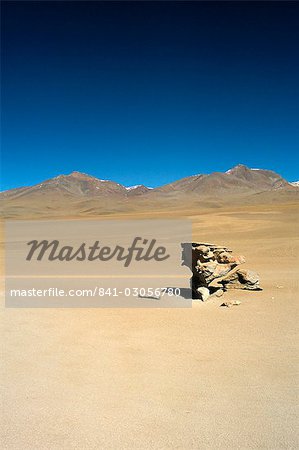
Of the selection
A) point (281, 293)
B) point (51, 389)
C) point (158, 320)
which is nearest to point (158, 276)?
point (281, 293)

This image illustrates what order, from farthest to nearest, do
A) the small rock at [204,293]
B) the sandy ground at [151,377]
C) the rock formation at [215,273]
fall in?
the rock formation at [215,273] < the small rock at [204,293] < the sandy ground at [151,377]

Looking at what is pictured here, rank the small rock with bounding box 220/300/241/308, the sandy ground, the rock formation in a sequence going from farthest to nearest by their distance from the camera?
1. the rock formation
2. the small rock with bounding box 220/300/241/308
3. the sandy ground

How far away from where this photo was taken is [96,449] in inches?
173

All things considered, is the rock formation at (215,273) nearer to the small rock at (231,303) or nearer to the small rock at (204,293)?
the small rock at (204,293)

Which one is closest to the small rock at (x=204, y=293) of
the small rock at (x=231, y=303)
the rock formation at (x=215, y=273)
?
the rock formation at (x=215, y=273)

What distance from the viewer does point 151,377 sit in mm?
6082

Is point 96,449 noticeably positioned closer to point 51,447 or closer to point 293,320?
point 51,447

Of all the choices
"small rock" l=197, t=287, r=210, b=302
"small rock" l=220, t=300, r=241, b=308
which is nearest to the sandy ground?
"small rock" l=220, t=300, r=241, b=308

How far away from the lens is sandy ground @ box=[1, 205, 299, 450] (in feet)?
15.3

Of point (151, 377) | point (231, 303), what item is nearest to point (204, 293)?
Result: point (231, 303)

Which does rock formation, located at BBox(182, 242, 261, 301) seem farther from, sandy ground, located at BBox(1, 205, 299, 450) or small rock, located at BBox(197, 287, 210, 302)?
sandy ground, located at BBox(1, 205, 299, 450)

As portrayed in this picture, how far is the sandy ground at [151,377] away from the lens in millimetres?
4660

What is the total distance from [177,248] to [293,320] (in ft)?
51.8

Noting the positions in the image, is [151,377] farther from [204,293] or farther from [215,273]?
[215,273]
